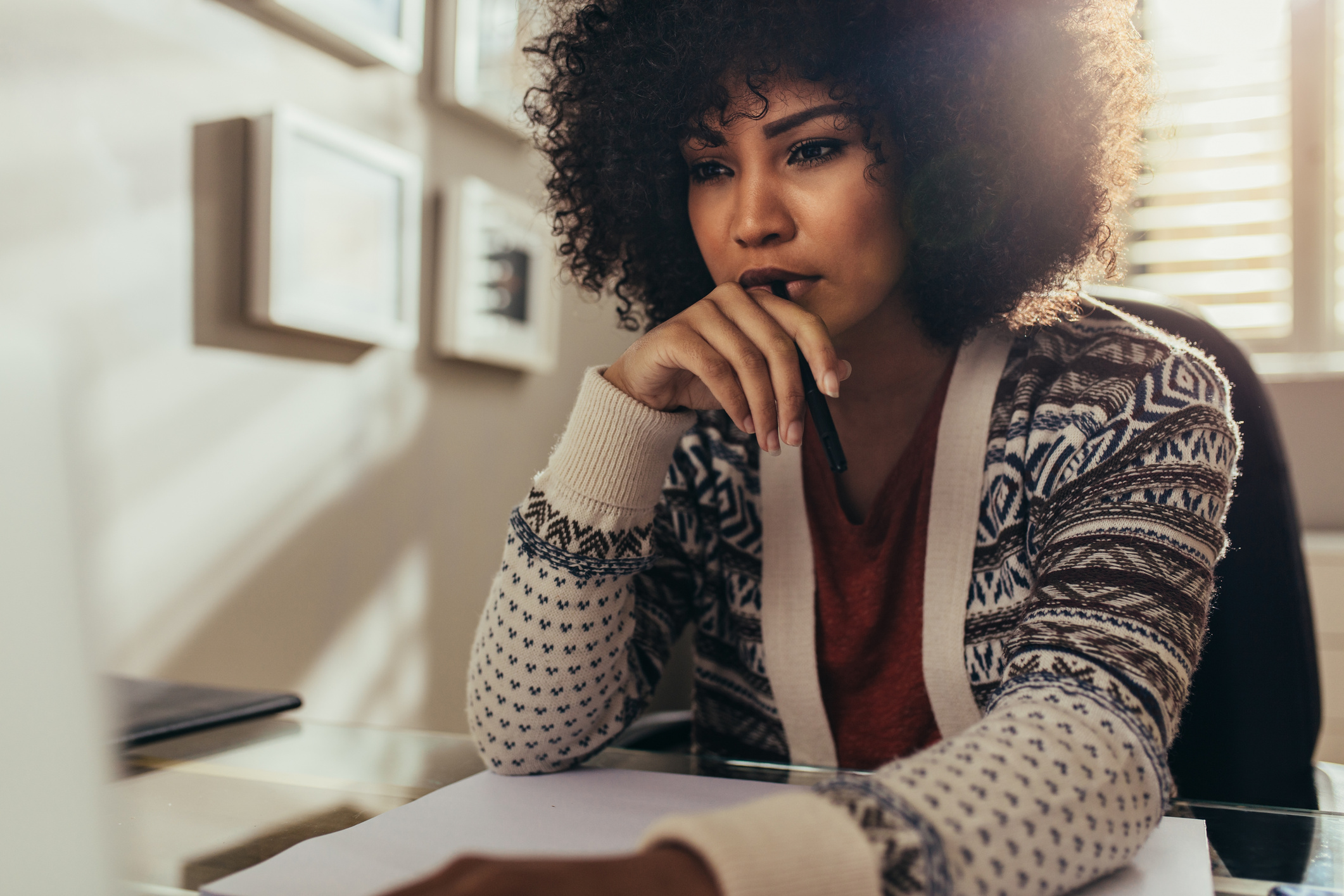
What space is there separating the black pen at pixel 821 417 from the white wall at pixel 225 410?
0.54 meters

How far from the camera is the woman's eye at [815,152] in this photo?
31.6 inches

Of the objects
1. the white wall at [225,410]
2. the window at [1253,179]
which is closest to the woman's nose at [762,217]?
the white wall at [225,410]

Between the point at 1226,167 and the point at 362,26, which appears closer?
the point at 362,26

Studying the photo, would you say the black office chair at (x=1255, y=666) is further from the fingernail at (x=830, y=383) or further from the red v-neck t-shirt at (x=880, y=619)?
the fingernail at (x=830, y=383)

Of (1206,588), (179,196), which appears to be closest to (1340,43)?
(1206,588)

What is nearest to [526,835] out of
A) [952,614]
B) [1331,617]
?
[952,614]

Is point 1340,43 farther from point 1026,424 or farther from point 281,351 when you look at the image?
point 281,351

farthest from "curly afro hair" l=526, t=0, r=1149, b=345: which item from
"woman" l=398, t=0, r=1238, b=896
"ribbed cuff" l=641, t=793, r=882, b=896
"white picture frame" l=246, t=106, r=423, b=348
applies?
"ribbed cuff" l=641, t=793, r=882, b=896

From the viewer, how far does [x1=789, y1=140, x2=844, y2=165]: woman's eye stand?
0.80m

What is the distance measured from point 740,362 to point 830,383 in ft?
0.22

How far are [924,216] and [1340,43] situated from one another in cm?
232

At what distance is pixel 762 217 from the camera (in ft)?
2.58

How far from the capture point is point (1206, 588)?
0.62 meters

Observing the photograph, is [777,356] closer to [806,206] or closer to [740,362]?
[740,362]
